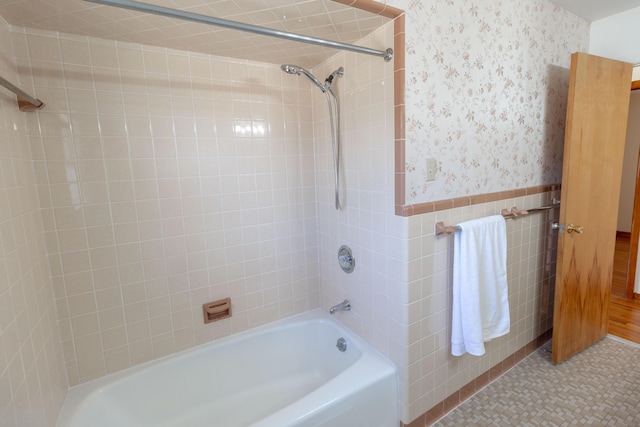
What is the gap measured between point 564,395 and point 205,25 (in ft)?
8.77

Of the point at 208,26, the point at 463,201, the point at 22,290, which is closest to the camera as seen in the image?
the point at 22,290

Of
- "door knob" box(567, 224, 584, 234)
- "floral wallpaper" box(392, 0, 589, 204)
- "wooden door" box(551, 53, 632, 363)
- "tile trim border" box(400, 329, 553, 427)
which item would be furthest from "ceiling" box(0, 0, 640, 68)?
"tile trim border" box(400, 329, 553, 427)

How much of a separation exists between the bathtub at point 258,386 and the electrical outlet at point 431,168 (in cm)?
A: 97

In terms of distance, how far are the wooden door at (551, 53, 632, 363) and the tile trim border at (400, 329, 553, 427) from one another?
18cm

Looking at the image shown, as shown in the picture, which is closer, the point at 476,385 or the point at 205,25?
the point at 205,25

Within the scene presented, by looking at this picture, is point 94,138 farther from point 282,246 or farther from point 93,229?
point 282,246

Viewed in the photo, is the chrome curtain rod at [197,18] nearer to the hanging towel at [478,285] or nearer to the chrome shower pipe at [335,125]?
the chrome shower pipe at [335,125]

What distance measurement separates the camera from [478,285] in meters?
1.52

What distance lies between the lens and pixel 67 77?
1.36 metres

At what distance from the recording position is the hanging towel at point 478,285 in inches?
58.9

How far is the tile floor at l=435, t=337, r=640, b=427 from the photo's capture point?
5.18 ft

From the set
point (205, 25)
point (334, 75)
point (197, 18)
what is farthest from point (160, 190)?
point (334, 75)

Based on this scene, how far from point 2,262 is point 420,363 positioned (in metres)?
1.73

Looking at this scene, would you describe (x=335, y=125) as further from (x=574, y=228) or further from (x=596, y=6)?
(x=596, y=6)
